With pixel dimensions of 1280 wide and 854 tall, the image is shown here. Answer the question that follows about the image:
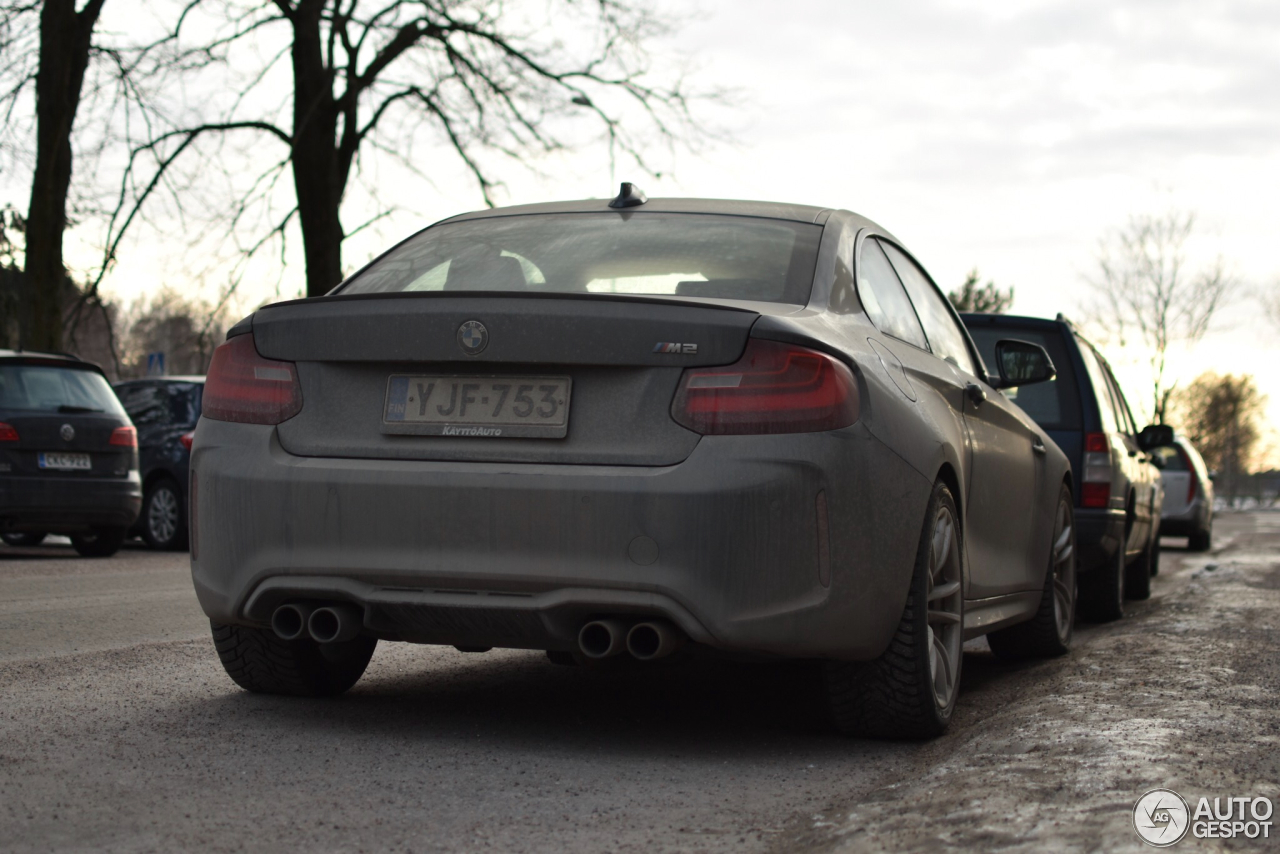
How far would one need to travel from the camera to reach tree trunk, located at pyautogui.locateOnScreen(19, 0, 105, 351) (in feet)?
64.7

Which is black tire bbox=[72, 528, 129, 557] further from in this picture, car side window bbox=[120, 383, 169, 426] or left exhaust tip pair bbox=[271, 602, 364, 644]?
left exhaust tip pair bbox=[271, 602, 364, 644]

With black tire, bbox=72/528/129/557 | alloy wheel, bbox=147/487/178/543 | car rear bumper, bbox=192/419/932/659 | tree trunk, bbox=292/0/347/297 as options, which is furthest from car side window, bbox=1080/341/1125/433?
tree trunk, bbox=292/0/347/297

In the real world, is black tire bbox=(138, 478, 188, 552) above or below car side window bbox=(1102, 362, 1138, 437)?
below

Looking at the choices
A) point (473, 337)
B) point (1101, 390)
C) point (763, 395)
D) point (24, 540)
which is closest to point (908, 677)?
point (763, 395)

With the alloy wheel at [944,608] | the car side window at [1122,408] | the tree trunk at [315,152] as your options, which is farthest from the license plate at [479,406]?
the tree trunk at [315,152]

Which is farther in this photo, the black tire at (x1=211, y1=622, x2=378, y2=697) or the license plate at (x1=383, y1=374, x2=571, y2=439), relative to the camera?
the black tire at (x1=211, y1=622, x2=378, y2=697)

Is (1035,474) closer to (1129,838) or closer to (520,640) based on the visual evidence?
(520,640)

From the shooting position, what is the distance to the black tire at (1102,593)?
8.17 metres

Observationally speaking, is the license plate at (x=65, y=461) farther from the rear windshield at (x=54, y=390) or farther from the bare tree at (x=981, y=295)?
the bare tree at (x=981, y=295)

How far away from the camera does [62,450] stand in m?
12.0

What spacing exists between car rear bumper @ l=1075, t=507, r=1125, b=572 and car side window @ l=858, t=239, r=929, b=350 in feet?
11.0

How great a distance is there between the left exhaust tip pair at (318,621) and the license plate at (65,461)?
29.0ft

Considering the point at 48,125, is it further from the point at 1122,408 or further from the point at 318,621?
the point at 318,621

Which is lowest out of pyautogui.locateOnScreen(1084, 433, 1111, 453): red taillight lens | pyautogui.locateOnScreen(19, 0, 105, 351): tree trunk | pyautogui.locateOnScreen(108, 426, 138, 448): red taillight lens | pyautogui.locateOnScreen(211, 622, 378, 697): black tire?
pyautogui.locateOnScreen(211, 622, 378, 697): black tire
